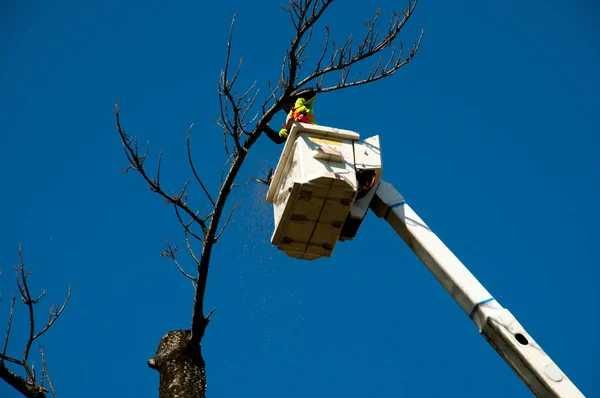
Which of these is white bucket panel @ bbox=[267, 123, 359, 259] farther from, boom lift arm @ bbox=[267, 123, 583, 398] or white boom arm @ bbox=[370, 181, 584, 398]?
white boom arm @ bbox=[370, 181, 584, 398]

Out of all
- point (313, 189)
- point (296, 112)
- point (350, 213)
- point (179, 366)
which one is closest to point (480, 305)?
point (350, 213)

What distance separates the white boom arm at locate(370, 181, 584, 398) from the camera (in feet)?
13.7

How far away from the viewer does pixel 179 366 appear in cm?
534

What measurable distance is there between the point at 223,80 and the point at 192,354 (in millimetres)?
1788

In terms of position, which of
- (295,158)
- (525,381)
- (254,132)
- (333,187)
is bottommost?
(525,381)

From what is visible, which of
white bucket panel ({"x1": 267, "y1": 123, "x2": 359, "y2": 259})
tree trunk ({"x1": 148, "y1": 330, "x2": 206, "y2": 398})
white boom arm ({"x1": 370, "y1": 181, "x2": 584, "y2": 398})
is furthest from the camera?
tree trunk ({"x1": 148, "y1": 330, "x2": 206, "y2": 398})

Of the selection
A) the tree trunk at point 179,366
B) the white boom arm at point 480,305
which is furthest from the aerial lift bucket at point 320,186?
the tree trunk at point 179,366

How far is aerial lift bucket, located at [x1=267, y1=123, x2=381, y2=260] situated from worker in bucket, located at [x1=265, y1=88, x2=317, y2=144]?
1.28ft

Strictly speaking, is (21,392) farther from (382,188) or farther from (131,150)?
(382,188)

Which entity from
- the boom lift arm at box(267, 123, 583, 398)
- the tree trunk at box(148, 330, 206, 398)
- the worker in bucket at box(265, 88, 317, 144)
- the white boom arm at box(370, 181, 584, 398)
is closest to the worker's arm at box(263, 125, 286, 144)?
the worker in bucket at box(265, 88, 317, 144)

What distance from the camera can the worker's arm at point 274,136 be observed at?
5609 mm

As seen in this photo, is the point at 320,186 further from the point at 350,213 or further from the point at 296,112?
the point at 296,112

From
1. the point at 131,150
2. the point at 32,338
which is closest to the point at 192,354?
the point at 32,338

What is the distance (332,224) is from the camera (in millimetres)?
5051
